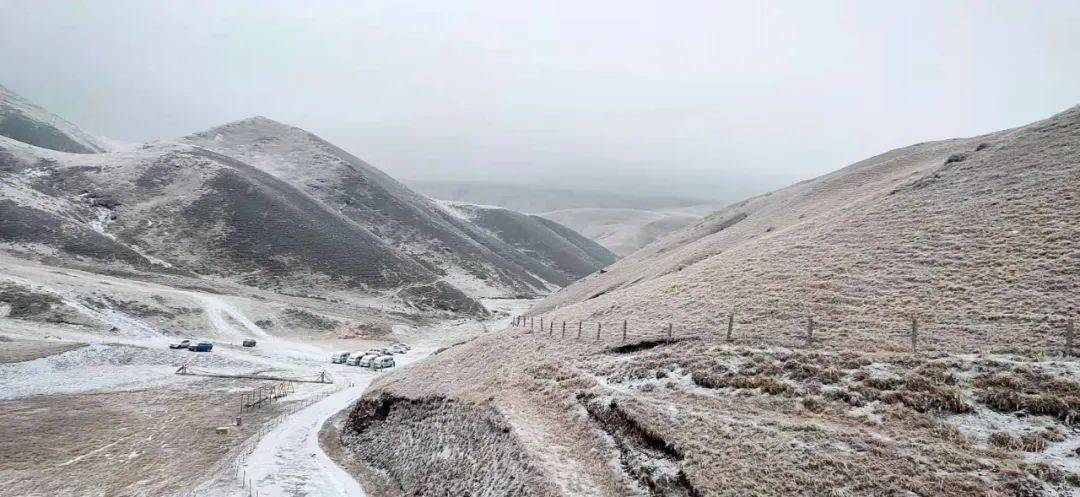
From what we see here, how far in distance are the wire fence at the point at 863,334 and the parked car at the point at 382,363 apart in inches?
1306

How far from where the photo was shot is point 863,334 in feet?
64.2

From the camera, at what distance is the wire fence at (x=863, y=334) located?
54.1 ft

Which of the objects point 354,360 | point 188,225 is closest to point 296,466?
point 354,360

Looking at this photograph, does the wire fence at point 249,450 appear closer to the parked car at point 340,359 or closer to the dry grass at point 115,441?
the dry grass at point 115,441

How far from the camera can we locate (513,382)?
23.9 meters

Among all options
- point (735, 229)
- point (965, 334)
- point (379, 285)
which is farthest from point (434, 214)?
point (965, 334)

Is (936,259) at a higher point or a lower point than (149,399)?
higher

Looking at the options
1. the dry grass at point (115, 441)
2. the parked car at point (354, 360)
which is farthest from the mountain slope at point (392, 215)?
the dry grass at point (115, 441)

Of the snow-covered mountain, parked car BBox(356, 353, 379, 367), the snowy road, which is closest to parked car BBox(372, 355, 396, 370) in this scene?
parked car BBox(356, 353, 379, 367)

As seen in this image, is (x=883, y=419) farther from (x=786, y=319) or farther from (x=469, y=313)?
(x=469, y=313)

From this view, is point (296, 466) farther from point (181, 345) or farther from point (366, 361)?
point (181, 345)

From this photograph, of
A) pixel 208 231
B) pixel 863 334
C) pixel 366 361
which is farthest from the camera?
pixel 208 231

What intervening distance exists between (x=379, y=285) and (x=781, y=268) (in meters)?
85.6

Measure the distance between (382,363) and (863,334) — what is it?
44656 millimetres
